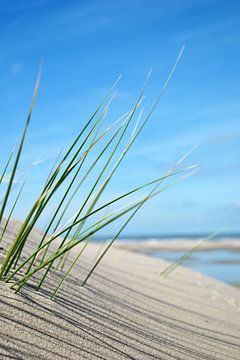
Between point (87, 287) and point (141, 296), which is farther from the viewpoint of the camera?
point (141, 296)

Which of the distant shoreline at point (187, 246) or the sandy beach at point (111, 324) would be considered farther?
the distant shoreline at point (187, 246)

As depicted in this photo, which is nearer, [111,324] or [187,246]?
[111,324]

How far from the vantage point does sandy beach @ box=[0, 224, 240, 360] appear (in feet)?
3.72

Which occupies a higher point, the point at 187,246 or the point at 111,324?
the point at 187,246

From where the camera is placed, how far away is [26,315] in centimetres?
120

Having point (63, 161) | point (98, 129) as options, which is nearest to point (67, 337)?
point (63, 161)

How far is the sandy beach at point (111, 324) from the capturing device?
1135mm

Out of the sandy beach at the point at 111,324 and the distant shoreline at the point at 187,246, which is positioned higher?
the distant shoreline at the point at 187,246

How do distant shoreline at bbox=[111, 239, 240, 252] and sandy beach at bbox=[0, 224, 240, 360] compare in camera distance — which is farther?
distant shoreline at bbox=[111, 239, 240, 252]

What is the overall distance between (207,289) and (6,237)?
174cm

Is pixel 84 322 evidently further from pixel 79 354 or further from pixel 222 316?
pixel 222 316

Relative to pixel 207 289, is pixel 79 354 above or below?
below

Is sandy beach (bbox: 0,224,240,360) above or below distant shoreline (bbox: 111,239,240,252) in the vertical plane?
below

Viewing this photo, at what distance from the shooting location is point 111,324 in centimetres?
146
